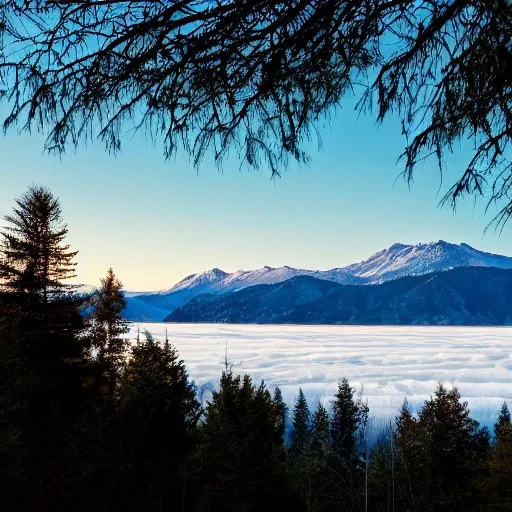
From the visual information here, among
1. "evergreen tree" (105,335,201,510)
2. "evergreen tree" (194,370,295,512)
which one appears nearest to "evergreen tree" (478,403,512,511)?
"evergreen tree" (194,370,295,512)

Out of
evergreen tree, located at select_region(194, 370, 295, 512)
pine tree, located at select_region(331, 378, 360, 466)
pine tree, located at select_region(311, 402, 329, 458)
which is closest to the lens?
evergreen tree, located at select_region(194, 370, 295, 512)

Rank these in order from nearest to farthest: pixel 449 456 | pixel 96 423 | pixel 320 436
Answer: pixel 96 423
pixel 449 456
pixel 320 436

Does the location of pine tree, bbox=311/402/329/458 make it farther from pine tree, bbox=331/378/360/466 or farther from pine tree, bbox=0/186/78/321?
pine tree, bbox=0/186/78/321

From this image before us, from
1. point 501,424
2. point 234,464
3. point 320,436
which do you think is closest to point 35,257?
point 234,464

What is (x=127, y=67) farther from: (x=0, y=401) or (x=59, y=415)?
(x=59, y=415)

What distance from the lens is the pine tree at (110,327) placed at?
2480 centimetres

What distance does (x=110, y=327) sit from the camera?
83.4ft

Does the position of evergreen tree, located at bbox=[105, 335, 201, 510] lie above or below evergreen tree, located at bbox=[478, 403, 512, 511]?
above

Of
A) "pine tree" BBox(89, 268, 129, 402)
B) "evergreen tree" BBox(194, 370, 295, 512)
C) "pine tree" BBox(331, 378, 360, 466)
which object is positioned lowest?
"pine tree" BBox(331, 378, 360, 466)

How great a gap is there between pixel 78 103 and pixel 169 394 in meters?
20.5

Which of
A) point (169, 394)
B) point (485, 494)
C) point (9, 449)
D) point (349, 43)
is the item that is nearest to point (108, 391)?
point (169, 394)

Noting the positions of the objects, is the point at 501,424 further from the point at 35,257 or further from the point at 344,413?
the point at 35,257

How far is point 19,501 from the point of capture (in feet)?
58.7

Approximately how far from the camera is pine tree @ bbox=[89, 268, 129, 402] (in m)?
24.8
